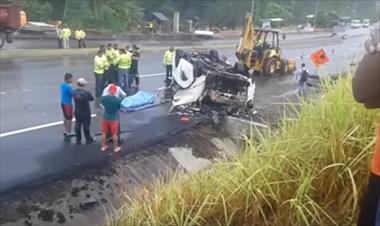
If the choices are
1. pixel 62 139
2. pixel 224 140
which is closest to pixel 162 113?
pixel 224 140

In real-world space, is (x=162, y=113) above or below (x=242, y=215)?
below

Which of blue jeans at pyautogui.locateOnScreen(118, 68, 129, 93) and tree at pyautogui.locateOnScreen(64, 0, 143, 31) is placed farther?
tree at pyautogui.locateOnScreen(64, 0, 143, 31)

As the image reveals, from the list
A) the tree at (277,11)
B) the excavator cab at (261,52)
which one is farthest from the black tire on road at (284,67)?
the tree at (277,11)

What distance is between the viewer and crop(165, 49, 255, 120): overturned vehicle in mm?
14578

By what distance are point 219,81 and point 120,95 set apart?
4176 mm

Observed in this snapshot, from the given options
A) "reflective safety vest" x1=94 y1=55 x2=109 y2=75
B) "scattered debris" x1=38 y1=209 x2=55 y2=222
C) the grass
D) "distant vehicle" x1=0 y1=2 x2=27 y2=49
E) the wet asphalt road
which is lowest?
"scattered debris" x1=38 y1=209 x2=55 y2=222

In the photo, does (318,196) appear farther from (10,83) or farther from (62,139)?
(10,83)

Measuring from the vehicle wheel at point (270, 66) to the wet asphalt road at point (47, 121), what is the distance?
2.35 m

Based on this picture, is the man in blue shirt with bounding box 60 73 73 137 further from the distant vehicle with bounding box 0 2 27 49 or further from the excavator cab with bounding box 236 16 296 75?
the excavator cab with bounding box 236 16 296 75

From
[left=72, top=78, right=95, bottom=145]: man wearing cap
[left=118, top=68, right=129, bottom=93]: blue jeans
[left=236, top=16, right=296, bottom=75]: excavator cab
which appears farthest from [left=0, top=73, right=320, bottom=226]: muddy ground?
[left=236, top=16, right=296, bottom=75]: excavator cab

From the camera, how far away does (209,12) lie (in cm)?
6556

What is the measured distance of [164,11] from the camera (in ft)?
196

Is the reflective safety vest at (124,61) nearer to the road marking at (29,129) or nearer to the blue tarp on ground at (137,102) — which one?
the blue tarp on ground at (137,102)

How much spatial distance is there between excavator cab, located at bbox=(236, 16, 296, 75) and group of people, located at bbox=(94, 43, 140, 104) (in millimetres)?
8039
